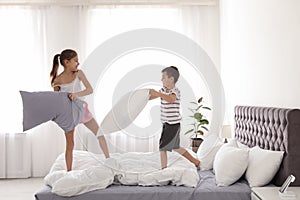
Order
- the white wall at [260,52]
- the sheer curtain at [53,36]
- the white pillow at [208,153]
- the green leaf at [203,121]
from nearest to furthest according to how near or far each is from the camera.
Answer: the white wall at [260,52]
the white pillow at [208,153]
the green leaf at [203,121]
the sheer curtain at [53,36]

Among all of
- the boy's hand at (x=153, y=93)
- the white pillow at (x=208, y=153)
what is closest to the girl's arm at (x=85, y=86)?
the boy's hand at (x=153, y=93)

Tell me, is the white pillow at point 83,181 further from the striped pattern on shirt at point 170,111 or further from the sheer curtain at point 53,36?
the sheer curtain at point 53,36

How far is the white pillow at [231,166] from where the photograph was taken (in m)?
3.52

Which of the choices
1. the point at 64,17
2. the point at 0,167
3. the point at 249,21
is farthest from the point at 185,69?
the point at 0,167

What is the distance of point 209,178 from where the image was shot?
3.79m

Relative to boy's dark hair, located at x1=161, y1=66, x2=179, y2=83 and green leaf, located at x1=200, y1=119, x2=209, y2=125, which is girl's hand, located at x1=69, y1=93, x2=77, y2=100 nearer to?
boy's dark hair, located at x1=161, y1=66, x2=179, y2=83

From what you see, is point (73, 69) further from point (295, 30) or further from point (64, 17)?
point (64, 17)

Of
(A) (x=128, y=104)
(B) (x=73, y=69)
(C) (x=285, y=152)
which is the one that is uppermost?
(B) (x=73, y=69)

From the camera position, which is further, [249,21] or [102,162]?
[249,21]

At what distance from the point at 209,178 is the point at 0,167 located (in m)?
3.43

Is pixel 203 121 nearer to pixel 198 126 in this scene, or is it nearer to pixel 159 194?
pixel 198 126

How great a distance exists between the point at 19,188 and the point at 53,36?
2090mm

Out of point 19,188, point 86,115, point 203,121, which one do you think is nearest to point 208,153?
point 86,115

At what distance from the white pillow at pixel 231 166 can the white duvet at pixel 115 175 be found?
0.18 meters
